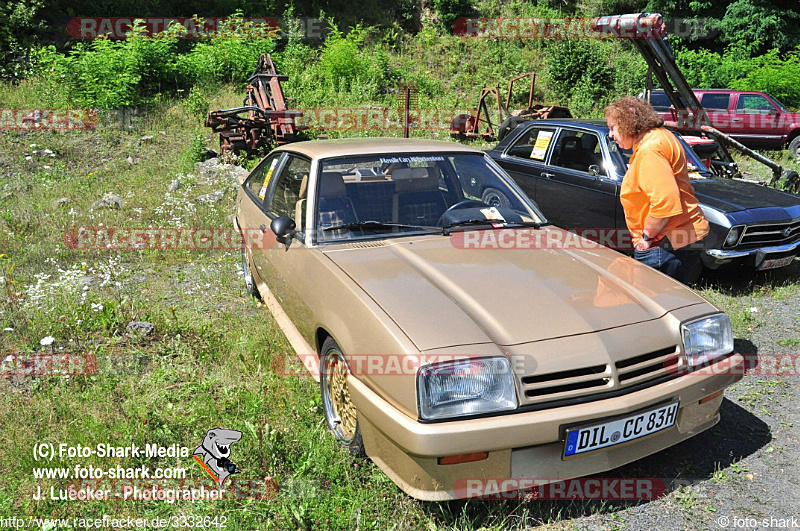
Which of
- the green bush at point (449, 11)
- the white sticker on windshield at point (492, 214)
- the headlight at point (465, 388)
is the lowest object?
the headlight at point (465, 388)

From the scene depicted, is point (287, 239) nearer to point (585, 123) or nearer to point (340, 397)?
point (340, 397)

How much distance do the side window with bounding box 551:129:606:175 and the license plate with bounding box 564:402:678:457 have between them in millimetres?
3876

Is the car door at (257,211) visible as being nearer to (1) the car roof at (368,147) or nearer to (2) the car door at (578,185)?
(1) the car roof at (368,147)

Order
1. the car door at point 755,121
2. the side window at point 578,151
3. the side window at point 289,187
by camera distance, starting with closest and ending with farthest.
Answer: the side window at point 289,187, the side window at point 578,151, the car door at point 755,121

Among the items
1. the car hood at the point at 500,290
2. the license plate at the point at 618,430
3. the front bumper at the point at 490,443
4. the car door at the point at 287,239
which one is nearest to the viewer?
the front bumper at the point at 490,443

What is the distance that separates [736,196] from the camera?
5.82 meters

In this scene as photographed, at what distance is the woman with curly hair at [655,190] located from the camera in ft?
12.0

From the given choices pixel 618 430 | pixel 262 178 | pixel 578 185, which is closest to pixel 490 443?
pixel 618 430

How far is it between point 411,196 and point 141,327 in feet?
7.82

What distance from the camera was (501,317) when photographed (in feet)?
8.87

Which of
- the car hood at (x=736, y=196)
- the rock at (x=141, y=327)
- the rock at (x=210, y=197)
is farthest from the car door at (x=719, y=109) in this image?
the rock at (x=141, y=327)

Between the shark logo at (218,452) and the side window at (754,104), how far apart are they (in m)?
15.4

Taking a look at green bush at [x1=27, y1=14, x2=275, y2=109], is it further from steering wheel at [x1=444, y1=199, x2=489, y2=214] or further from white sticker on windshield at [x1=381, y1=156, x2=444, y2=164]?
steering wheel at [x1=444, y1=199, x2=489, y2=214]

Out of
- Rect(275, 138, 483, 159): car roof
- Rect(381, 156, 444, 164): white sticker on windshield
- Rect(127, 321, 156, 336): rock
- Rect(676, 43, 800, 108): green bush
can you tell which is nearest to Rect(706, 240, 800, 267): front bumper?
Rect(275, 138, 483, 159): car roof
